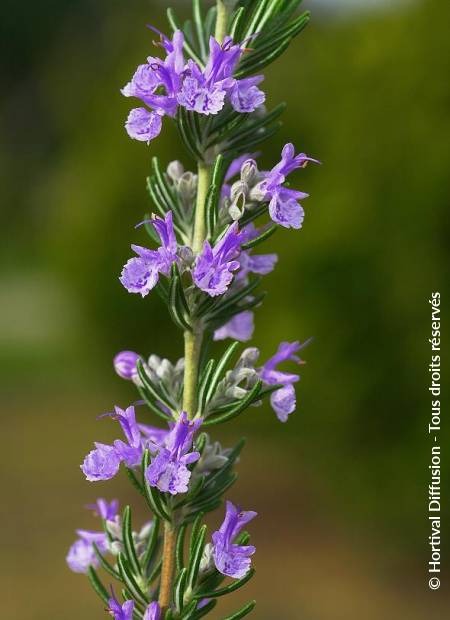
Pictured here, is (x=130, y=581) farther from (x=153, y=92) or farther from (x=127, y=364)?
(x=153, y=92)

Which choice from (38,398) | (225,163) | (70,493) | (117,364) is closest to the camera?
(225,163)

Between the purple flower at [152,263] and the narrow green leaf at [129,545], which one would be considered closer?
the purple flower at [152,263]

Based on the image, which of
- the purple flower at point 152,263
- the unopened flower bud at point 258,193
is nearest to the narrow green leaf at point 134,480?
the purple flower at point 152,263

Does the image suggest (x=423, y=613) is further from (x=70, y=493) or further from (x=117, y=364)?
(x=117, y=364)

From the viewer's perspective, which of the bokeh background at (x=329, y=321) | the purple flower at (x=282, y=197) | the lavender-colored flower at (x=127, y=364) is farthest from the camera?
the bokeh background at (x=329, y=321)

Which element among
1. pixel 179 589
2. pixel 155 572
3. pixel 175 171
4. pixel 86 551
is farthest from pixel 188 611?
pixel 175 171

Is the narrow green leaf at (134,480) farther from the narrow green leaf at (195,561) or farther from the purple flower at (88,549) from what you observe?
the purple flower at (88,549)

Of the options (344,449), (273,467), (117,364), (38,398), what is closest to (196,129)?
(117,364)
